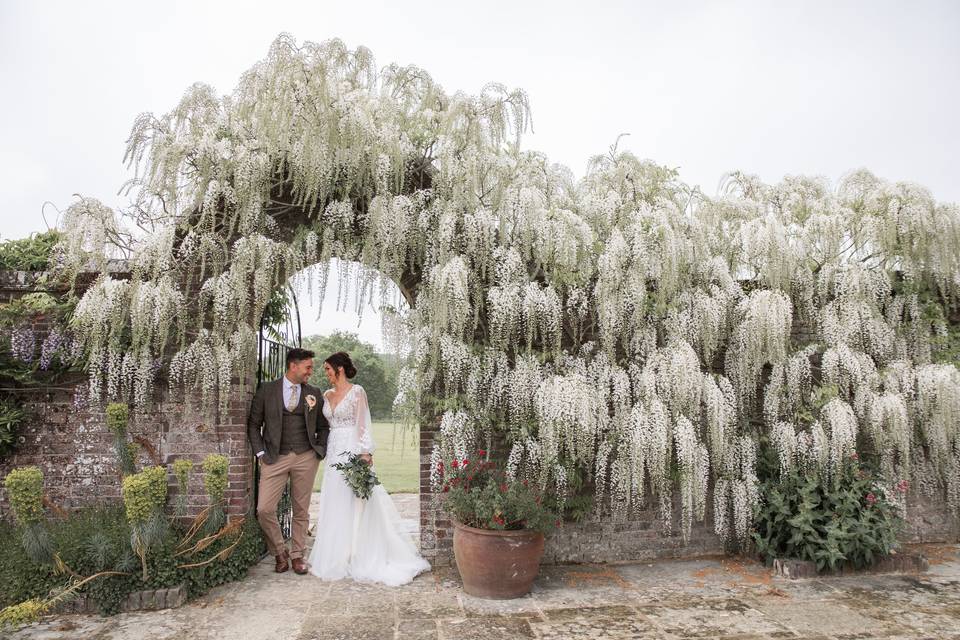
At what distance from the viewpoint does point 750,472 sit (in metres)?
4.57

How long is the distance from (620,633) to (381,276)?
2.74 m

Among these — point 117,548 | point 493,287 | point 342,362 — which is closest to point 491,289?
point 493,287

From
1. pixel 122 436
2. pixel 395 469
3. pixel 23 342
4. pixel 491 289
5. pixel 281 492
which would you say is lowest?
pixel 395 469

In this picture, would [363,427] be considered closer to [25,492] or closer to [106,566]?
[106,566]

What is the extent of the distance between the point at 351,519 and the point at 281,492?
560 millimetres

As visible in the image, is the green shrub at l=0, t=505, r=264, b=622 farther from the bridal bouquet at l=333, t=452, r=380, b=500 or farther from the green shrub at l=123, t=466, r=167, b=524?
the bridal bouquet at l=333, t=452, r=380, b=500

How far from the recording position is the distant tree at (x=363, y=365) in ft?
62.1

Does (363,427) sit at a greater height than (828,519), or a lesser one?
greater

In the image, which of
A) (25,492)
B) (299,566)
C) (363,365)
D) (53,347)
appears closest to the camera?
(25,492)

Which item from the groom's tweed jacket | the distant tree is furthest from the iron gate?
the distant tree

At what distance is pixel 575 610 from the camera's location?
12.0ft

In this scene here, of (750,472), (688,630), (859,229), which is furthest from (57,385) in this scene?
(859,229)

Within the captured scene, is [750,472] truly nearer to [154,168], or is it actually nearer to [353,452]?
[353,452]

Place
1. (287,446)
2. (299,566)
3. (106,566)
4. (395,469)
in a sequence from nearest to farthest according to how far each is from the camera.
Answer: (106,566), (299,566), (287,446), (395,469)
